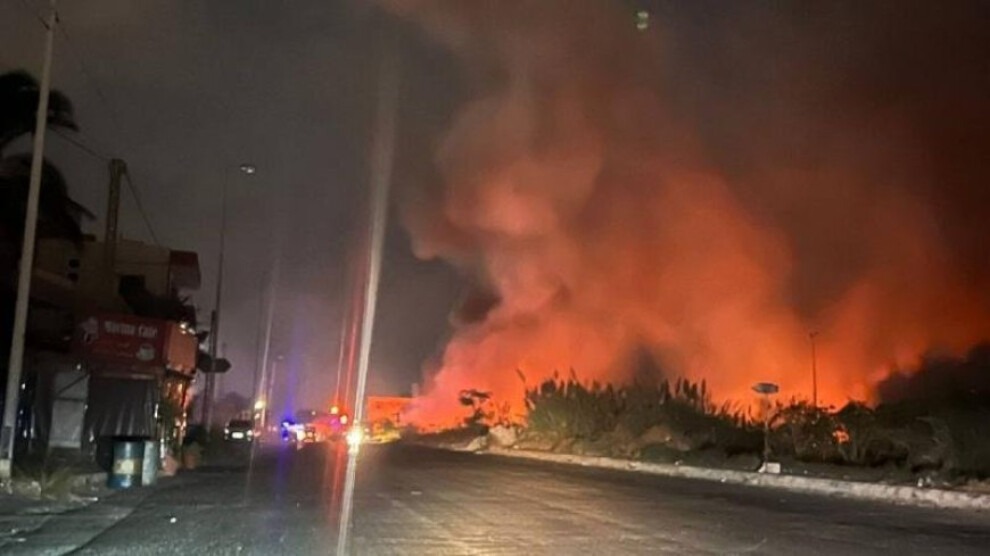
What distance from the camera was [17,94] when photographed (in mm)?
23844

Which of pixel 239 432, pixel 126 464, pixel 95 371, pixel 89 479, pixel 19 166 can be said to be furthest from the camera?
pixel 239 432

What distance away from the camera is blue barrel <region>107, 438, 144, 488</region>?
21.7m

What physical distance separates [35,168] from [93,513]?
5848 millimetres

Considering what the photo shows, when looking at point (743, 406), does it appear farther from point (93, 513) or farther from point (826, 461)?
point (93, 513)

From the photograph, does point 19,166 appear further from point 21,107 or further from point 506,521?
point 506,521

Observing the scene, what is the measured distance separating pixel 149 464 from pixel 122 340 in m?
6.00

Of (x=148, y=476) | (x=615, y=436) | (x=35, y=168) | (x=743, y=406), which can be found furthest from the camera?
(x=743, y=406)

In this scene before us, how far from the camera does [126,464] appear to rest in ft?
71.5

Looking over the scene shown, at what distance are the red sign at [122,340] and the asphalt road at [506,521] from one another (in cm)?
443

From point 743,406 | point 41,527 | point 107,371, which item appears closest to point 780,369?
point 743,406

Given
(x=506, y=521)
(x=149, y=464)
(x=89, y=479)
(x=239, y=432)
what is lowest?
(x=239, y=432)

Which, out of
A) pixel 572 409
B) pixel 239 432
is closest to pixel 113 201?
pixel 239 432

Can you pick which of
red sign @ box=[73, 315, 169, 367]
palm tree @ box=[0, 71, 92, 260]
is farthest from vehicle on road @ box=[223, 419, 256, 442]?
palm tree @ box=[0, 71, 92, 260]

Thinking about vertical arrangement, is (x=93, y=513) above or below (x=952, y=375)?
below
